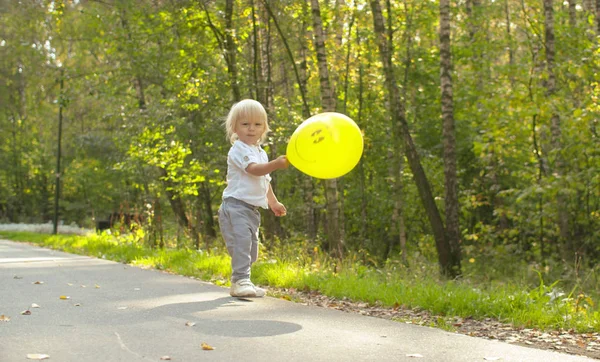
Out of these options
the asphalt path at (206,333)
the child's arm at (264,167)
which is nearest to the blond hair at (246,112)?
the child's arm at (264,167)

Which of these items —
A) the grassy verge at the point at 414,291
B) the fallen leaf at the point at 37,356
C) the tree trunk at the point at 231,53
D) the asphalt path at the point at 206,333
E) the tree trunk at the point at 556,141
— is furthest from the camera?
the tree trunk at the point at 231,53

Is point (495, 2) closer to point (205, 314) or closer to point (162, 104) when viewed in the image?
point (162, 104)

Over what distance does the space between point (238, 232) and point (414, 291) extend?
68.4 inches

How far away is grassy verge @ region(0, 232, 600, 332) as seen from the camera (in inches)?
249

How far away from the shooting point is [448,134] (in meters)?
14.8

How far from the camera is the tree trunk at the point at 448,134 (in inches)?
576

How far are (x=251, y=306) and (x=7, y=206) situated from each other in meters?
53.5

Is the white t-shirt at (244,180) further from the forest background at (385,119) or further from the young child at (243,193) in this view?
the forest background at (385,119)

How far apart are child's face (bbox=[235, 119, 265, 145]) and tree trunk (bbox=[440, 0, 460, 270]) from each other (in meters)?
7.89

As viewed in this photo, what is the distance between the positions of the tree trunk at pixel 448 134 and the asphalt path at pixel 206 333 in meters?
8.06

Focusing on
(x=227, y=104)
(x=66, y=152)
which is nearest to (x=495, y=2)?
(x=227, y=104)

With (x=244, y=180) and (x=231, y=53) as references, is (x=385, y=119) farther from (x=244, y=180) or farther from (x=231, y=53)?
(x=244, y=180)

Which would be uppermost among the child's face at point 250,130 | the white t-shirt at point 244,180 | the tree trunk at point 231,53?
the tree trunk at point 231,53

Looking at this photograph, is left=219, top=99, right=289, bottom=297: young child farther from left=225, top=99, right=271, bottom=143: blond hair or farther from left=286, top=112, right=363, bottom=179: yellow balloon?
left=286, top=112, right=363, bottom=179: yellow balloon
